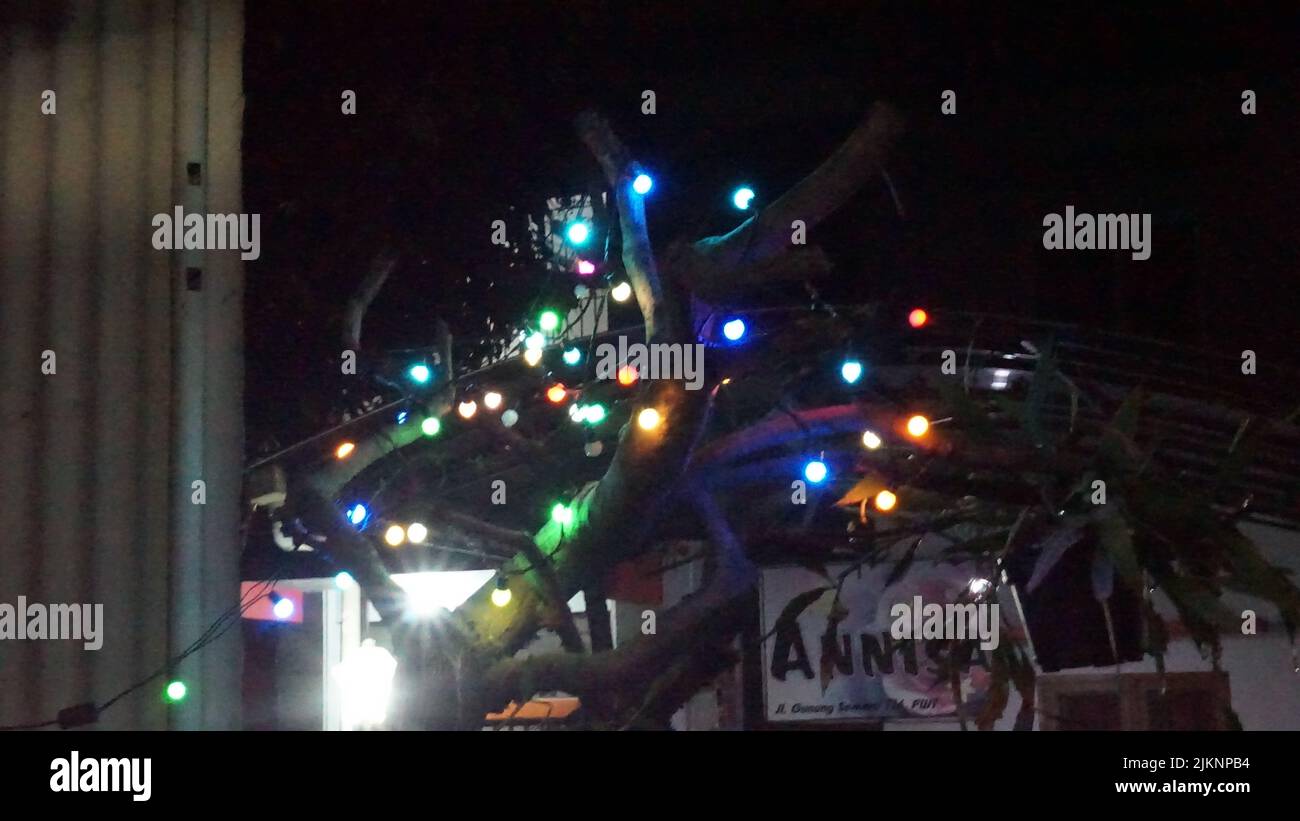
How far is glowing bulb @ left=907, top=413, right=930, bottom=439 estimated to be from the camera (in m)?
3.45

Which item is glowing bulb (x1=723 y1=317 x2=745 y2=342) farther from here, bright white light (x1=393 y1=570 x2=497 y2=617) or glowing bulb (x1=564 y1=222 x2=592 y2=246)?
bright white light (x1=393 y1=570 x2=497 y2=617)

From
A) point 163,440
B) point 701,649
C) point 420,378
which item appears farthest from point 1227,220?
point 163,440

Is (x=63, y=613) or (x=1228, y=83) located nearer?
(x=63, y=613)

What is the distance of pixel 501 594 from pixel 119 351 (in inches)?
69.8

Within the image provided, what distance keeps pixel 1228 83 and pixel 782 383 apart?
3.20 metres

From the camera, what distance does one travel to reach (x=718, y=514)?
13.0ft

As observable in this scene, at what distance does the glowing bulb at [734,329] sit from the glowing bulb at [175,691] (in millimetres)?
1809

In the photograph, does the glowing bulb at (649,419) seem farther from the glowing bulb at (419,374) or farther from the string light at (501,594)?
the glowing bulb at (419,374)

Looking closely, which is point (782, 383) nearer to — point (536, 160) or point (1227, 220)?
point (536, 160)

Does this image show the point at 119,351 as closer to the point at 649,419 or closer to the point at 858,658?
the point at 649,419

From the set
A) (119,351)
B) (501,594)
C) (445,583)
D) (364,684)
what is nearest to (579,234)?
(501,594)

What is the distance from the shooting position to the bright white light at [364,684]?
172 inches

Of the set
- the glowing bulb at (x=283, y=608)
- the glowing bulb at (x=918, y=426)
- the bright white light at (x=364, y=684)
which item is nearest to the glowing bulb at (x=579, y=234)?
the glowing bulb at (x=918, y=426)

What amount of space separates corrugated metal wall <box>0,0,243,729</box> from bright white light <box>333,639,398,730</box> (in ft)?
6.56
